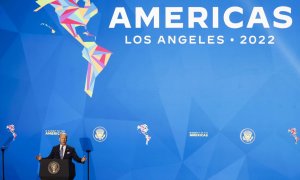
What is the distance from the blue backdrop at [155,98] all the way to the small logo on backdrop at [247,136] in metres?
0.06

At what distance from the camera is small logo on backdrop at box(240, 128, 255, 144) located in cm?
554

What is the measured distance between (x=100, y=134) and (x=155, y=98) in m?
0.92

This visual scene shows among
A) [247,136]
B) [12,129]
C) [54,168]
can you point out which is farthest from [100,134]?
[247,136]

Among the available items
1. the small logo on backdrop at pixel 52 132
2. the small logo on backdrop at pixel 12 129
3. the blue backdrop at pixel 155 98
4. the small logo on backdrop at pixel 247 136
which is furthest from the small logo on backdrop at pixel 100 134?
the small logo on backdrop at pixel 247 136

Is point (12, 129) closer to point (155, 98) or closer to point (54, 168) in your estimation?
point (54, 168)

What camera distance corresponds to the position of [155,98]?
18.5 feet

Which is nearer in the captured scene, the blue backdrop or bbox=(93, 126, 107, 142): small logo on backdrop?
the blue backdrop

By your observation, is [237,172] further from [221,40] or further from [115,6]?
[115,6]

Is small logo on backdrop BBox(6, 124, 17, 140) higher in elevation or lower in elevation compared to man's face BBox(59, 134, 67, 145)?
higher

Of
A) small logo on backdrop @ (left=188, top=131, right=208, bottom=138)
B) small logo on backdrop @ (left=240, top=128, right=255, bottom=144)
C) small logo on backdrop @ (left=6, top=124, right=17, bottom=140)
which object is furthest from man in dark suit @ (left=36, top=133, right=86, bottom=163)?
small logo on backdrop @ (left=240, top=128, right=255, bottom=144)

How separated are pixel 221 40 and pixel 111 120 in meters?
1.88

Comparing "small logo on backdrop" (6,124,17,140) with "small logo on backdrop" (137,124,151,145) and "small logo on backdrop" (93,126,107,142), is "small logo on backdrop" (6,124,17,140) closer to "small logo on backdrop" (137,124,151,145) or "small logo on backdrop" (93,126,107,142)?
"small logo on backdrop" (93,126,107,142)

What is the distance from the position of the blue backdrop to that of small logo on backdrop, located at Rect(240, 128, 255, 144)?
0.06 metres

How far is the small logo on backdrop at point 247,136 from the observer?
18.2ft
